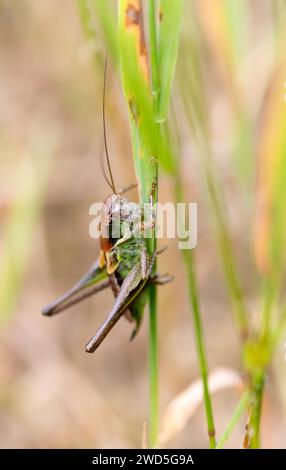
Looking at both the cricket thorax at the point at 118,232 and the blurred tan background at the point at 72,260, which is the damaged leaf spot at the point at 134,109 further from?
the blurred tan background at the point at 72,260

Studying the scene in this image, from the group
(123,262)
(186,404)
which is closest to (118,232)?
(123,262)

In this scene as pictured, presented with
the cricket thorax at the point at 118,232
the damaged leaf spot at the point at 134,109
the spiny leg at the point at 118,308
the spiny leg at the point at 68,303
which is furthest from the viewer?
the spiny leg at the point at 68,303

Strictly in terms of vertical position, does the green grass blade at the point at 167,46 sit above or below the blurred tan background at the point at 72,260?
above

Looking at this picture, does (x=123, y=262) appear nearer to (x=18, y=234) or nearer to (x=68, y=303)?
(x=68, y=303)

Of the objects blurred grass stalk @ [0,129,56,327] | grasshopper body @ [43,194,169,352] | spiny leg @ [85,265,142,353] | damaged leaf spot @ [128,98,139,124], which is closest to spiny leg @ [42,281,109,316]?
grasshopper body @ [43,194,169,352]

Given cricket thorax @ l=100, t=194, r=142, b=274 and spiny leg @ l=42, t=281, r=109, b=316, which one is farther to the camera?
spiny leg @ l=42, t=281, r=109, b=316

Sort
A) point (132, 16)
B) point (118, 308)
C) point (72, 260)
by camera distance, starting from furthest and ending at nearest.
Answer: point (72, 260) < point (118, 308) < point (132, 16)

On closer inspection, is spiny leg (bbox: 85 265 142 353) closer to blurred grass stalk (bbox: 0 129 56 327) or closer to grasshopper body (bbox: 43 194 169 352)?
grasshopper body (bbox: 43 194 169 352)

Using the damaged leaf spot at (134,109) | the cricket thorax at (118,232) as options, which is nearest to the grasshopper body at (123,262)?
the cricket thorax at (118,232)
